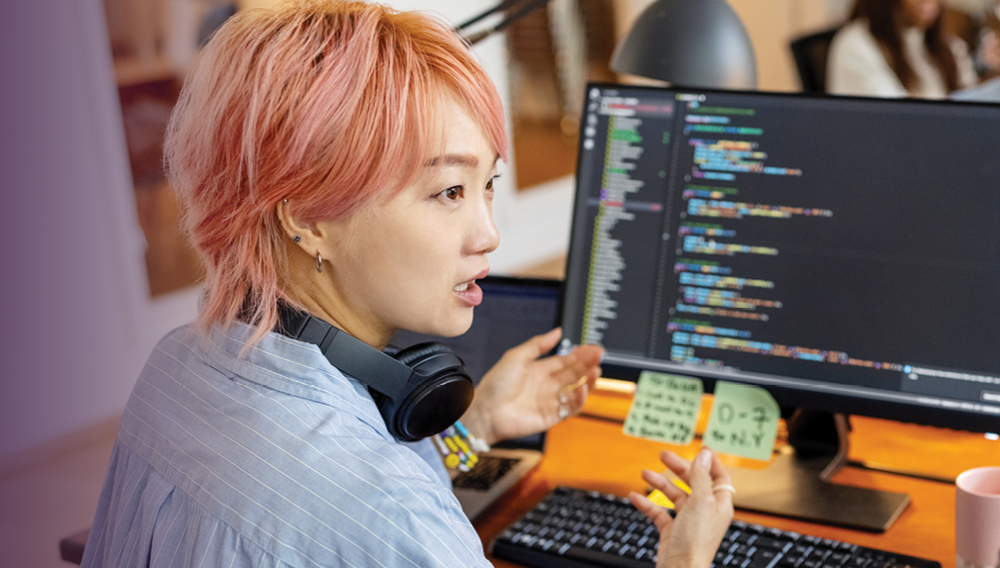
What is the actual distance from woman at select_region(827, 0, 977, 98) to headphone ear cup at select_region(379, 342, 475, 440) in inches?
90.7

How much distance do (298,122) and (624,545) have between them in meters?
0.54

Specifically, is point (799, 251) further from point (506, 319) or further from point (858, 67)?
point (858, 67)

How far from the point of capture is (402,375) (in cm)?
83

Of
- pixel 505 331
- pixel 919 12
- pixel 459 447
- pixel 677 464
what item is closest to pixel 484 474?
pixel 459 447

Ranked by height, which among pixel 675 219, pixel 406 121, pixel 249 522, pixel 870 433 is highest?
pixel 406 121

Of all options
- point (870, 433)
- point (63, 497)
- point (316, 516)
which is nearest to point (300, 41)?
point (316, 516)

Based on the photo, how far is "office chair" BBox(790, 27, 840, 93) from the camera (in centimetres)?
272

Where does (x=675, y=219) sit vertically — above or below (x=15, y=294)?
above

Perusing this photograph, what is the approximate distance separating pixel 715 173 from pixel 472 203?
1.28 feet

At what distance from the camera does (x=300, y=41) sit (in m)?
0.76

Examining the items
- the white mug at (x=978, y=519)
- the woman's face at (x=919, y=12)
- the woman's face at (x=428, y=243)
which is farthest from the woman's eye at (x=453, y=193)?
the woman's face at (x=919, y=12)

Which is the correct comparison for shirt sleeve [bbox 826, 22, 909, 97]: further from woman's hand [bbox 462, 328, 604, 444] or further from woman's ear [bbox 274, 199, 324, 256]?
woman's ear [bbox 274, 199, 324, 256]

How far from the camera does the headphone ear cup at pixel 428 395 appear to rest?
84 cm

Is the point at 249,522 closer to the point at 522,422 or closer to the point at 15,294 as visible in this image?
the point at 522,422
